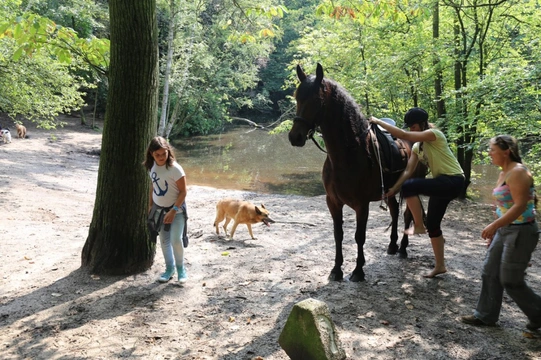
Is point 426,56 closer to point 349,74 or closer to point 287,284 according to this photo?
point 349,74

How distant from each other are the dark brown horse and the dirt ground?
0.86 metres

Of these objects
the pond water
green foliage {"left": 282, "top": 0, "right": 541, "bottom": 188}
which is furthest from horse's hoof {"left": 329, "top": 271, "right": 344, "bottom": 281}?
the pond water

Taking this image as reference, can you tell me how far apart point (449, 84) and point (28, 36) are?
12964 mm

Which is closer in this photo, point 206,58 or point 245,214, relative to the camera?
point 245,214

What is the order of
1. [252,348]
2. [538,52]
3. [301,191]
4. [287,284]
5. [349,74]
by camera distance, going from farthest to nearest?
[301,191] → [349,74] → [538,52] → [287,284] → [252,348]

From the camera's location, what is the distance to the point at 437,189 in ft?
16.1

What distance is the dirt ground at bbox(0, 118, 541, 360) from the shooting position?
3.67 meters

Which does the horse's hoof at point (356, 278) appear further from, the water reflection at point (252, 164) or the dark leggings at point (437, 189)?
the water reflection at point (252, 164)

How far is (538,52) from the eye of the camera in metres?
8.80

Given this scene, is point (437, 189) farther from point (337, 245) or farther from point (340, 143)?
point (337, 245)

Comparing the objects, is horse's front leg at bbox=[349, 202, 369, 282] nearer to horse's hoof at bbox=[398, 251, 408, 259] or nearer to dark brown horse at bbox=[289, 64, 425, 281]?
dark brown horse at bbox=[289, 64, 425, 281]

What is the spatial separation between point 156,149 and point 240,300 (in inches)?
82.6

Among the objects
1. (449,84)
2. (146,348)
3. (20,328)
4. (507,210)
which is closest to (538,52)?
(449,84)

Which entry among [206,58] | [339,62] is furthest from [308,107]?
[206,58]
